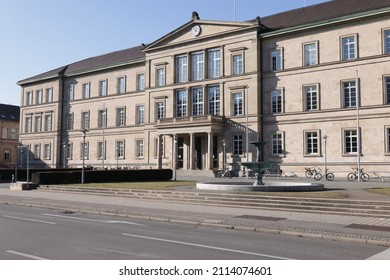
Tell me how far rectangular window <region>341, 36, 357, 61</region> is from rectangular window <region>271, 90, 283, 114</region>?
8266 millimetres

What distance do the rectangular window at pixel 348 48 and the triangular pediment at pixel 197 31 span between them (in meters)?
10.5

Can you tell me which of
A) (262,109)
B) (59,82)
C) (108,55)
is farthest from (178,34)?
(59,82)

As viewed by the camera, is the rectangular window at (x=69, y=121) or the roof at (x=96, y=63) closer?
the roof at (x=96, y=63)

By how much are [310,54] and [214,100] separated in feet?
43.8

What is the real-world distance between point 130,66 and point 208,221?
2090 inches

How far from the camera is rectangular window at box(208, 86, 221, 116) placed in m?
53.9

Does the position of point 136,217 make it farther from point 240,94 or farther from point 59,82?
point 59,82

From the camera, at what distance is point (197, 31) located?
55500 mm

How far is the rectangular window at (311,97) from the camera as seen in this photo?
155ft

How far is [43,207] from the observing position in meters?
21.9

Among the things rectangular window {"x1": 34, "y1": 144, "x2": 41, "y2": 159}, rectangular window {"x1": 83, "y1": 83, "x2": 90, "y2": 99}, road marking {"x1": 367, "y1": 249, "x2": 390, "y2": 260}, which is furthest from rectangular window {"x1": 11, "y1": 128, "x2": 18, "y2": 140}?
road marking {"x1": 367, "y1": 249, "x2": 390, "y2": 260}

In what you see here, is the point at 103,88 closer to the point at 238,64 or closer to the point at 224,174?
the point at 238,64

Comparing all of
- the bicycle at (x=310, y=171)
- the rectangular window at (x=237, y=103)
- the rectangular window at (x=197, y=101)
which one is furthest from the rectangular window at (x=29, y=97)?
the bicycle at (x=310, y=171)

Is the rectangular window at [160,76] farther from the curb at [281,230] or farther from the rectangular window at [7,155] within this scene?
the rectangular window at [7,155]
